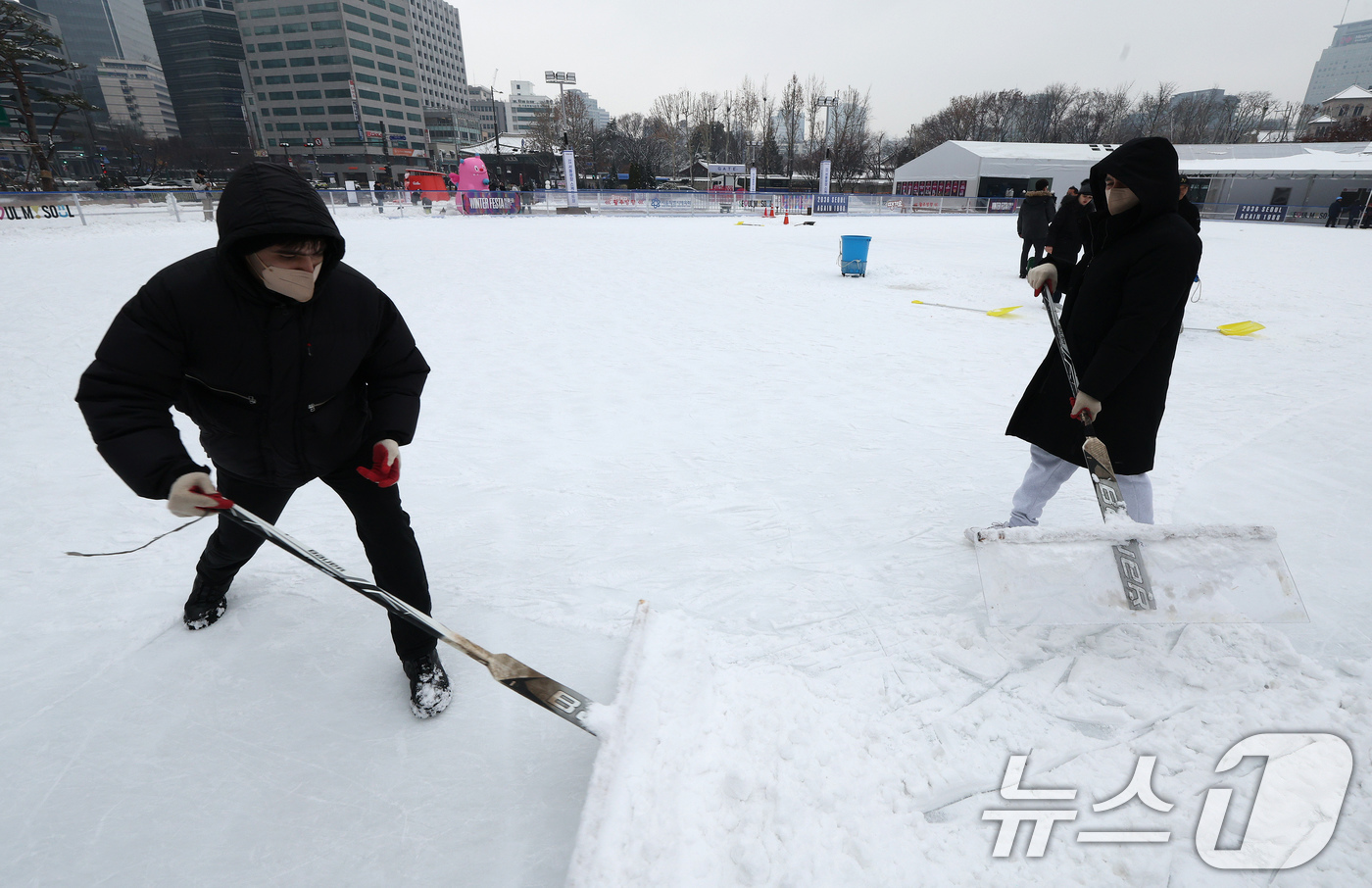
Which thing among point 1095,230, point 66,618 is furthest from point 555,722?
point 1095,230

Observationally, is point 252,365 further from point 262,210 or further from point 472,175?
point 472,175

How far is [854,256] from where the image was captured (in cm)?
1019

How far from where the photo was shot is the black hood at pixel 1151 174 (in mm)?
2025

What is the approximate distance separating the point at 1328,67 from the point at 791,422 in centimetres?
22593

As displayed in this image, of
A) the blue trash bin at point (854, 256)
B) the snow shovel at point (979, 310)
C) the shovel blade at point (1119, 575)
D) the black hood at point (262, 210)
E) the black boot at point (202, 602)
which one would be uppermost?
the black hood at point (262, 210)

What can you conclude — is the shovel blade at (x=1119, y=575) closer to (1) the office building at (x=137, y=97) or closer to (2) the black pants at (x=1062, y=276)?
(2) the black pants at (x=1062, y=276)

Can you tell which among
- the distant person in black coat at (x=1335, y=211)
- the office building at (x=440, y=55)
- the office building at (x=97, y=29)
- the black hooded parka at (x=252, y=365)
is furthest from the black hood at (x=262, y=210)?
the office building at (x=97, y=29)

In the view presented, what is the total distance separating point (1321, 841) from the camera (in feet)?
5.19

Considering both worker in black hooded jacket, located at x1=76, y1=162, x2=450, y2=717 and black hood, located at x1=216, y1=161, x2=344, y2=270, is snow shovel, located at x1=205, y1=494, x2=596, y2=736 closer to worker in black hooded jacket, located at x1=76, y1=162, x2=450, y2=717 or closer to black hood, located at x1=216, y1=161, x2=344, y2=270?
worker in black hooded jacket, located at x1=76, y1=162, x2=450, y2=717

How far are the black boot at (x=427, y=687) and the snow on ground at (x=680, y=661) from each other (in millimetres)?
67

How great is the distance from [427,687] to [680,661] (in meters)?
0.87

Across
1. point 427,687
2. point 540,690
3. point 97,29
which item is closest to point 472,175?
point 427,687

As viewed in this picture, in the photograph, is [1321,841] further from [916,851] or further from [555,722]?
[555,722]

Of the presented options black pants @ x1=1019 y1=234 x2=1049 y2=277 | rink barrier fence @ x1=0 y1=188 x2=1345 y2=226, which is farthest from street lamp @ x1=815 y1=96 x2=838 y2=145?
black pants @ x1=1019 y1=234 x2=1049 y2=277
